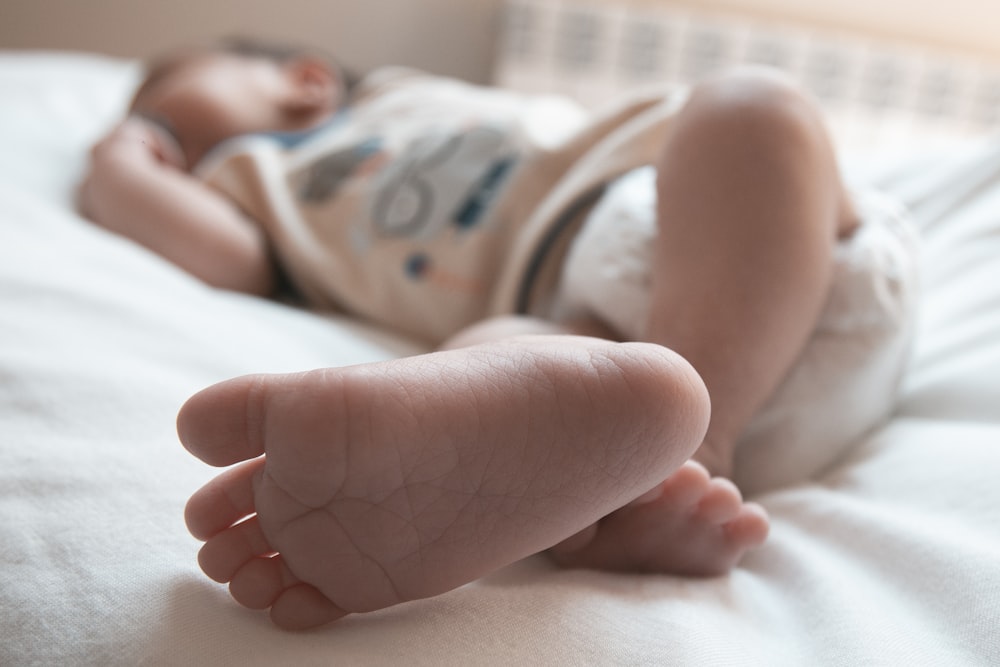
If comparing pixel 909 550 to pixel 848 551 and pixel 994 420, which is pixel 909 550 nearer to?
pixel 848 551

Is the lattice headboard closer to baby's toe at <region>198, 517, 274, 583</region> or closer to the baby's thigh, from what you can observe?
the baby's thigh

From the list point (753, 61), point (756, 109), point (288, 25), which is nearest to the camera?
point (756, 109)

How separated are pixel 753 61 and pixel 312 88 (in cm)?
114

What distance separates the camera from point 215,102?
1214 millimetres

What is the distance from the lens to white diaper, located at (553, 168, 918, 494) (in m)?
0.62

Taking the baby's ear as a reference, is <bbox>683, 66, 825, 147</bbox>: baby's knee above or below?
above

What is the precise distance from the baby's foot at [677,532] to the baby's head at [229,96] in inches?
36.5

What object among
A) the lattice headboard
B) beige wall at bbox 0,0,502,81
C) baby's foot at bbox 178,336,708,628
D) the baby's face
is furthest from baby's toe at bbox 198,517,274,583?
beige wall at bbox 0,0,502,81

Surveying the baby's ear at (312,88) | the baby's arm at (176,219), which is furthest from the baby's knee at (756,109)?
the baby's ear at (312,88)

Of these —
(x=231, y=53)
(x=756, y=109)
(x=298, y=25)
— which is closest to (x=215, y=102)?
(x=231, y=53)

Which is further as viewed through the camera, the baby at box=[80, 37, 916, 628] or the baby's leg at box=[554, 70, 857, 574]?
the baby's leg at box=[554, 70, 857, 574]

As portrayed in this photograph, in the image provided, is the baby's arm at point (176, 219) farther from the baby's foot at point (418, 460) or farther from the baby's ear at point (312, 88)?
the baby's foot at point (418, 460)

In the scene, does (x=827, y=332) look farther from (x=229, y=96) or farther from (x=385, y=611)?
(x=229, y=96)

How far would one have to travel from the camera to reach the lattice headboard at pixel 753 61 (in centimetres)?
197
